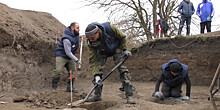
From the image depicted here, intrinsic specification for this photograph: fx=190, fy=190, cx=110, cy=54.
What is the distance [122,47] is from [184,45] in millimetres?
4172

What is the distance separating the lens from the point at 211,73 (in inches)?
264

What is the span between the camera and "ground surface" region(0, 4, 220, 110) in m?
4.01

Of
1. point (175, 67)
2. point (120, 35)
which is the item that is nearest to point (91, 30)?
point (120, 35)

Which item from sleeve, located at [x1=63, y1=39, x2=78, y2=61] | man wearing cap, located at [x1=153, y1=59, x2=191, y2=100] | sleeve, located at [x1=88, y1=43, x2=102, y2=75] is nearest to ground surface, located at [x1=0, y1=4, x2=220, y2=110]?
man wearing cap, located at [x1=153, y1=59, x2=191, y2=100]

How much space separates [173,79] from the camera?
4297mm

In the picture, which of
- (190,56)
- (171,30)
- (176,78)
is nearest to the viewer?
(176,78)

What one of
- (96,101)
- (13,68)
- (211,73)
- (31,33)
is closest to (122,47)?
(96,101)

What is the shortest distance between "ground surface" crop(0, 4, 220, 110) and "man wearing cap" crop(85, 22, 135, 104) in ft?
1.42

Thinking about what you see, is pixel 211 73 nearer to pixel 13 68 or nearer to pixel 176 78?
pixel 176 78

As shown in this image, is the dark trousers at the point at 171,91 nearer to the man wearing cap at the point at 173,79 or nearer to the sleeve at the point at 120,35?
the man wearing cap at the point at 173,79

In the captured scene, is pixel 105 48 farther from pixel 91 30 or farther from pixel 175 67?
pixel 175 67

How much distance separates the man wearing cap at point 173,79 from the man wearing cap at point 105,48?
973 millimetres

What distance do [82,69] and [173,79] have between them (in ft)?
14.7

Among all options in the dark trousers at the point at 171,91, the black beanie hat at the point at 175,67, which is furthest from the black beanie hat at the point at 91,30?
the dark trousers at the point at 171,91
